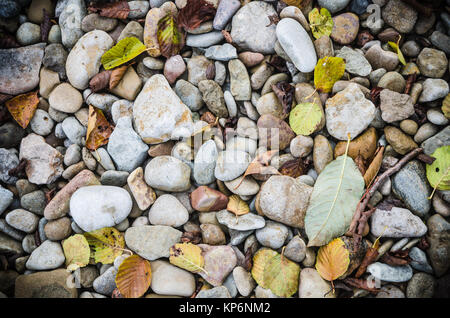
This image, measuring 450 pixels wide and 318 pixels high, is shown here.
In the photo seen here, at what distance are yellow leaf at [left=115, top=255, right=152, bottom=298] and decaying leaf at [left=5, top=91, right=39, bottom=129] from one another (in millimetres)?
1377

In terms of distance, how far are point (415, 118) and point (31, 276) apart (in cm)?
289

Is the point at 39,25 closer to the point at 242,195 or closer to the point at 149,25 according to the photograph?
the point at 149,25

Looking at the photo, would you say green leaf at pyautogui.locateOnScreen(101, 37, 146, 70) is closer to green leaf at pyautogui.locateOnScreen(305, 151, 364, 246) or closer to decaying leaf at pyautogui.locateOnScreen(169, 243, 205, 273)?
decaying leaf at pyautogui.locateOnScreen(169, 243, 205, 273)

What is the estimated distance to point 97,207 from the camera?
7.01ft

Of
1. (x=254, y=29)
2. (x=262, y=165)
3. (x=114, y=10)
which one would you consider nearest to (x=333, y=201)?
(x=262, y=165)

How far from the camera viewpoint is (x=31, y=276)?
2109 mm

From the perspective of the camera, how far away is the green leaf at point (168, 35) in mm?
2365

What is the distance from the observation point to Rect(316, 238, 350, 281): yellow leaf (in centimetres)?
194

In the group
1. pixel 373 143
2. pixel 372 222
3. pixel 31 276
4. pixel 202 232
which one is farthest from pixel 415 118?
pixel 31 276

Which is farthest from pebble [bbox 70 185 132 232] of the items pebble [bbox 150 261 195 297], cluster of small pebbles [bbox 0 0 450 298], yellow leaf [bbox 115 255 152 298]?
pebble [bbox 150 261 195 297]

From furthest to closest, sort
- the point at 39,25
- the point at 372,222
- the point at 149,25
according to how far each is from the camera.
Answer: the point at 39,25 < the point at 149,25 < the point at 372,222

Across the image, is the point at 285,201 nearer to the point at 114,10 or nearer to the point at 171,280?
the point at 171,280

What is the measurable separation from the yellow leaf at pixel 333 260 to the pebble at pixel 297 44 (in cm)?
125

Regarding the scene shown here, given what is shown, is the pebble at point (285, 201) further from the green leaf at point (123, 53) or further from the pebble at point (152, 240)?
the green leaf at point (123, 53)
